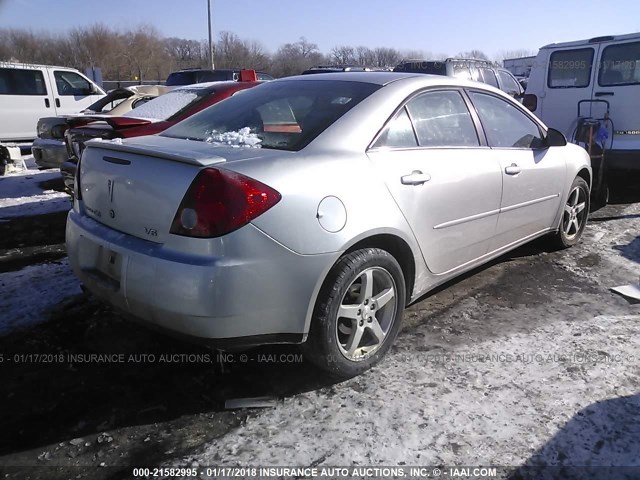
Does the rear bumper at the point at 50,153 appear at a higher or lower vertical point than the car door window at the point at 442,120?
lower

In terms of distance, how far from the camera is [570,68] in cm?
741

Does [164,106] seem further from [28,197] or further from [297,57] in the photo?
[297,57]

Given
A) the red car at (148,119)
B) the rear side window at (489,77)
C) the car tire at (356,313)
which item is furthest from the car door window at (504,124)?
the rear side window at (489,77)

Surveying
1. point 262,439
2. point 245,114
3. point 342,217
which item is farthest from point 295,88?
point 262,439

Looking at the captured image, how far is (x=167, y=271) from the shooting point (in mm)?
2195

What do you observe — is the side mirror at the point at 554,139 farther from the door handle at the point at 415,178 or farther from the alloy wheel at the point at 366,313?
the alloy wheel at the point at 366,313

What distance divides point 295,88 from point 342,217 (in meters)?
1.22

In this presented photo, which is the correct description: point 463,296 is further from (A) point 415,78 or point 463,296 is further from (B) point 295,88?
(B) point 295,88

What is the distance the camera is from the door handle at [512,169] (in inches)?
142

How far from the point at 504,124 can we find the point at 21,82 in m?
12.1

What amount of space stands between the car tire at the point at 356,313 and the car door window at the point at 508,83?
36.4 ft

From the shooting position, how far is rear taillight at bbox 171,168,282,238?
85.8 inches

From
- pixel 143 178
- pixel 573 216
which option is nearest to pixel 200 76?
pixel 573 216

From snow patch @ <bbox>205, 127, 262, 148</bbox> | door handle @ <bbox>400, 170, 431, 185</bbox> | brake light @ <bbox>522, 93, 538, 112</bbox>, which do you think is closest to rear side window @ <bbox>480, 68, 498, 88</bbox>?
brake light @ <bbox>522, 93, 538, 112</bbox>
